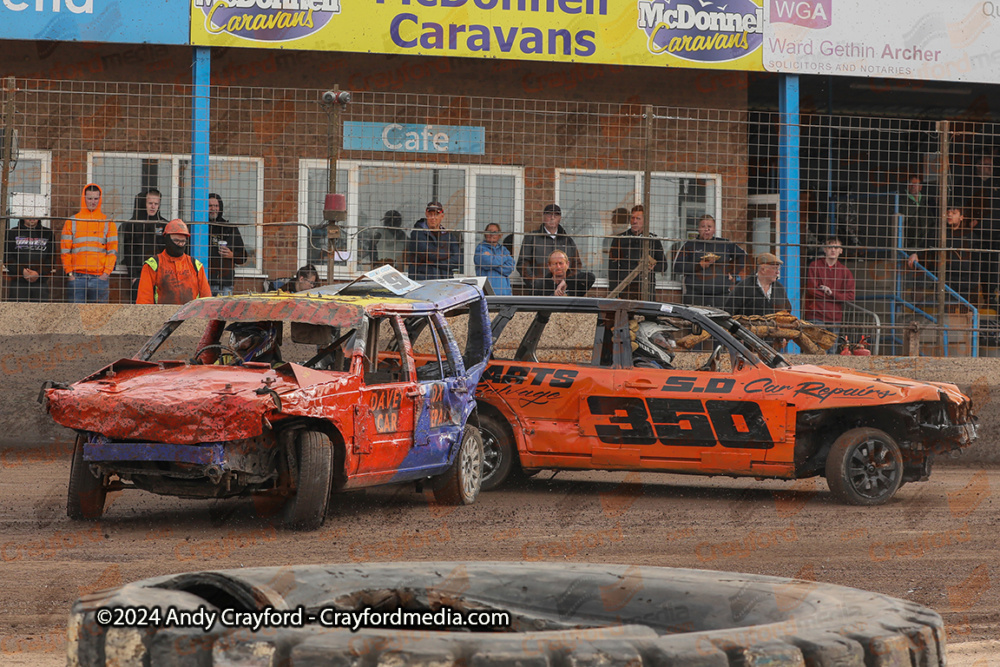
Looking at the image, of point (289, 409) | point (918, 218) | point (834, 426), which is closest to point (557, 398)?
point (834, 426)

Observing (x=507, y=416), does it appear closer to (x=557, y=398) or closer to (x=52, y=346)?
(x=557, y=398)

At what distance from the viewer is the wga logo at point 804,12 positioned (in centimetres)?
1625

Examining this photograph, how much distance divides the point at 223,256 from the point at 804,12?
810 cm

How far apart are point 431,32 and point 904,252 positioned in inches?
245

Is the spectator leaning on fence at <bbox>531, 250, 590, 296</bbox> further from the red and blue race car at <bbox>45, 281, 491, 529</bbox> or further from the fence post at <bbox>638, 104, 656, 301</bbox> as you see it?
the red and blue race car at <bbox>45, 281, 491, 529</bbox>

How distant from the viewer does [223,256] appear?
1334 centimetres

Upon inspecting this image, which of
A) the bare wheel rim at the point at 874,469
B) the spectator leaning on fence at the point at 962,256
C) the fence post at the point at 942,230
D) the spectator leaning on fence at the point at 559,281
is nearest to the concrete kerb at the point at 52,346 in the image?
the spectator leaning on fence at the point at 559,281

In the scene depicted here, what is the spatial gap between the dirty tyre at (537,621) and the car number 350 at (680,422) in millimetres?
7202

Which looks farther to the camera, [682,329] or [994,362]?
[994,362]

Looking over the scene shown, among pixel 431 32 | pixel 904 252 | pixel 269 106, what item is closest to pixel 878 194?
pixel 904 252

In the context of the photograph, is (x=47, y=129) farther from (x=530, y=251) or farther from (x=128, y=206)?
(x=530, y=251)

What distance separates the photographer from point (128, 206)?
45.3 ft

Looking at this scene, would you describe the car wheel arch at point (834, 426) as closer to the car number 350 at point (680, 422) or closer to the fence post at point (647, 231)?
the car number 350 at point (680, 422)

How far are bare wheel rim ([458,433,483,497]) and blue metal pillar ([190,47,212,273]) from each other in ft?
14.5
